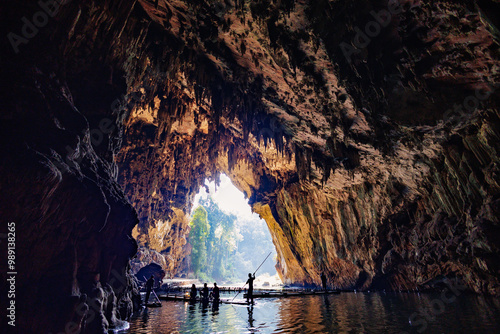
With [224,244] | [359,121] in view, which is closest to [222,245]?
[224,244]

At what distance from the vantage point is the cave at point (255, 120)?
4.86 metres

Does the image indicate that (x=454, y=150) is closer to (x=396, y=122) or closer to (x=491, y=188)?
(x=491, y=188)

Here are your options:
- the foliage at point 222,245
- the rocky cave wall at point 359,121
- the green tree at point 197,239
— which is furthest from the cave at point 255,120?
the foliage at point 222,245

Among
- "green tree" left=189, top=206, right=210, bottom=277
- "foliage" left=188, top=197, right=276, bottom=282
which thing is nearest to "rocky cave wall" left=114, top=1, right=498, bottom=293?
"green tree" left=189, top=206, right=210, bottom=277

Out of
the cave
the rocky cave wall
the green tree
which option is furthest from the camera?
the green tree

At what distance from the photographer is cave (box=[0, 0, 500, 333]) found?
486 centimetres

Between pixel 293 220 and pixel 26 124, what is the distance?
2227cm

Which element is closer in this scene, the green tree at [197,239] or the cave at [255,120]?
the cave at [255,120]

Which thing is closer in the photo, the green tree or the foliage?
the green tree

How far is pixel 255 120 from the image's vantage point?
14.6 m

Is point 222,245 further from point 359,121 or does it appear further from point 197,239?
point 359,121

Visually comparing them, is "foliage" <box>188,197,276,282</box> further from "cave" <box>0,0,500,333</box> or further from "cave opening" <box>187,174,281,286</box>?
"cave" <box>0,0,500,333</box>

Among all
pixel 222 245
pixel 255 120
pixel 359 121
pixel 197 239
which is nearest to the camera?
pixel 359 121

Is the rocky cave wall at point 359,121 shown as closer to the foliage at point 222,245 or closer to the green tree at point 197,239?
the green tree at point 197,239
